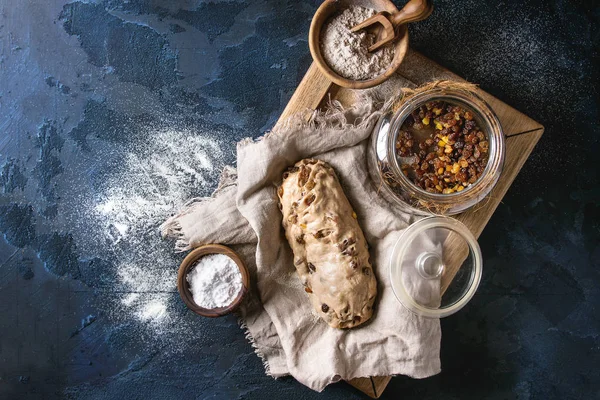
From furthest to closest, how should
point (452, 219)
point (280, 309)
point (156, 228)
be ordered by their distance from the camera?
point (156, 228) < point (280, 309) < point (452, 219)

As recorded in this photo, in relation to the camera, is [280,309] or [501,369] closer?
[280,309]

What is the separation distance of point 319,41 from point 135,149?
0.65 m

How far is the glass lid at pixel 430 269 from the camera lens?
51.8 inches

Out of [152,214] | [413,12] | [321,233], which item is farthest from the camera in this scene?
[152,214]

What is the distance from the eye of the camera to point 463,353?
64.3 inches

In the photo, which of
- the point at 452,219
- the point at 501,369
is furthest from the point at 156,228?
the point at 501,369

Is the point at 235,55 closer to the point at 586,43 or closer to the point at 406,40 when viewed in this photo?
the point at 406,40

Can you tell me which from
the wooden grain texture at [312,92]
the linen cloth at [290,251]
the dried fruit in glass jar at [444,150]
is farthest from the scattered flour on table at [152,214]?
the dried fruit in glass jar at [444,150]

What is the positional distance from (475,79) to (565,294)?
722 mm

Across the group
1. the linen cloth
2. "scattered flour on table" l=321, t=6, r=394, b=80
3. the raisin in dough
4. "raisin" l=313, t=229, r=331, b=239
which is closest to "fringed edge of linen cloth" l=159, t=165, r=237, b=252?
the linen cloth

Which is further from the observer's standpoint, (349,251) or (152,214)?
(152,214)

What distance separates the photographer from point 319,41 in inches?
53.1

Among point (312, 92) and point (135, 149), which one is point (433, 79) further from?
point (135, 149)

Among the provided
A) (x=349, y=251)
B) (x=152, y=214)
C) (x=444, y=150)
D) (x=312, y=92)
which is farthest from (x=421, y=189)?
(x=152, y=214)
